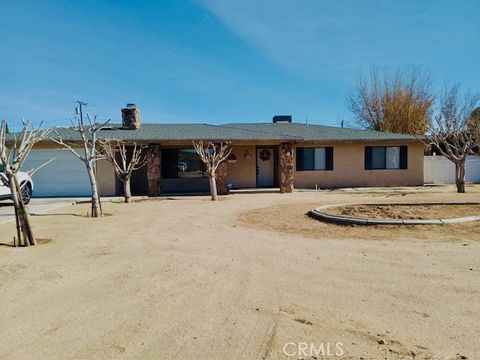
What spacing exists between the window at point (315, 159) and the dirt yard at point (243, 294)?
1086 centimetres

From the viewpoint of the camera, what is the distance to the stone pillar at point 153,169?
15.4 meters

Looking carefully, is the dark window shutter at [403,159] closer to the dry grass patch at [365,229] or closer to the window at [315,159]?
the window at [315,159]

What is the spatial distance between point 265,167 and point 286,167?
2389 millimetres

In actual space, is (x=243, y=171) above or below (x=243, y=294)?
above

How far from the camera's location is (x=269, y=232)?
24.1 ft

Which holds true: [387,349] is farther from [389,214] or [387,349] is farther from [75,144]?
[75,144]

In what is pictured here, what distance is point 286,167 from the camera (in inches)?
634

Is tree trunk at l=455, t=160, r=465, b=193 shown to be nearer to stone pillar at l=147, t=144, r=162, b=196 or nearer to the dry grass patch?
the dry grass patch

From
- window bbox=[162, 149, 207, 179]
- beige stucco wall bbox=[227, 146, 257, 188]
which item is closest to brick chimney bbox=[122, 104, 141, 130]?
window bbox=[162, 149, 207, 179]

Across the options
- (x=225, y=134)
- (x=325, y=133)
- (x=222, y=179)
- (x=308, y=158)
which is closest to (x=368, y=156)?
(x=325, y=133)

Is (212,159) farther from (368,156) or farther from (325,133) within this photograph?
(368,156)

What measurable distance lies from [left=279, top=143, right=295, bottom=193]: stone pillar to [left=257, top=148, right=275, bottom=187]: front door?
2.09 m

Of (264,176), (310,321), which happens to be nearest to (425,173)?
(264,176)

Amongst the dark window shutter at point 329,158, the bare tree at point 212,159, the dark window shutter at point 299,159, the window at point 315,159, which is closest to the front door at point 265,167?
the dark window shutter at point 299,159
